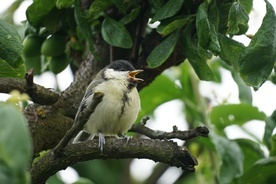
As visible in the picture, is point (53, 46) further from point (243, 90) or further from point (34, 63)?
point (243, 90)

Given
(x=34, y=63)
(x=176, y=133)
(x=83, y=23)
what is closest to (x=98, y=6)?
(x=83, y=23)

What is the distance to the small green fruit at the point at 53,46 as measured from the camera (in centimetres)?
234

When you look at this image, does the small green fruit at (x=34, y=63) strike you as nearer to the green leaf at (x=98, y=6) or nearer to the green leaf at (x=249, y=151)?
the green leaf at (x=98, y=6)

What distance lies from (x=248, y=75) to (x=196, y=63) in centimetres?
33

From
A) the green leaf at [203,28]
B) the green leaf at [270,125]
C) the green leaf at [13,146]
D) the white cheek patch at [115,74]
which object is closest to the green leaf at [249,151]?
the green leaf at [270,125]

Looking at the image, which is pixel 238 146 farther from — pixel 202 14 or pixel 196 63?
pixel 202 14

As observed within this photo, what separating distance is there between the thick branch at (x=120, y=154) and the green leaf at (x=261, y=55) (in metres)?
0.30

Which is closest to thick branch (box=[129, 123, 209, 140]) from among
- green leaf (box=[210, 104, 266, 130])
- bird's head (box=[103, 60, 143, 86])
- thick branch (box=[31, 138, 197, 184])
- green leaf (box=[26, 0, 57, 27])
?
thick branch (box=[31, 138, 197, 184])

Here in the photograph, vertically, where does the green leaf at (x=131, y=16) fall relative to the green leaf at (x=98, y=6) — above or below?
below

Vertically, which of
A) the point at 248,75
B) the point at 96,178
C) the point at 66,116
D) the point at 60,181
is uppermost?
the point at 248,75

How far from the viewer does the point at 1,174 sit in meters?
0.75

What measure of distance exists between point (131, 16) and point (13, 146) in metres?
1.44

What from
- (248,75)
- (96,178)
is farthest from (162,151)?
(96,178)

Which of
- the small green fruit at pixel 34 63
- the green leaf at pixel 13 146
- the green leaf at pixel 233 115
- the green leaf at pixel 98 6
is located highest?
the green leaf at pixel 13 146
